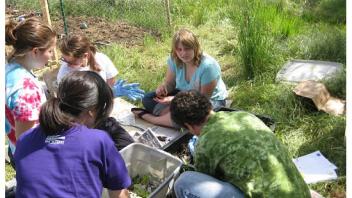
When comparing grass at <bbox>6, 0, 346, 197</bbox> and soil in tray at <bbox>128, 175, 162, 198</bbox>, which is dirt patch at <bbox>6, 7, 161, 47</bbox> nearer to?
grass at <bbox>6, 0, 346, 197</bbox>

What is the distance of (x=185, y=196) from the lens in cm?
238

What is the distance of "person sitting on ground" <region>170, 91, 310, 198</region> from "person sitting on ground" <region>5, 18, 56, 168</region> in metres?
0.83

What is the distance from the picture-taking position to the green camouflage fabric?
84.2 inches

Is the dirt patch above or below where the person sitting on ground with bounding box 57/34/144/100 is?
below

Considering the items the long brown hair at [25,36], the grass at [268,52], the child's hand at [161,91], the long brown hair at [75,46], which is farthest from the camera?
the child's hand at [161,91]

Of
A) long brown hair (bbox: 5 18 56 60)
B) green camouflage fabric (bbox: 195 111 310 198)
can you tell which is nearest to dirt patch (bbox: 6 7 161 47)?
long brown hair (bbox: 5 18 56 60)

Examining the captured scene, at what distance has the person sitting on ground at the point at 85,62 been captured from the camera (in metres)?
3.24

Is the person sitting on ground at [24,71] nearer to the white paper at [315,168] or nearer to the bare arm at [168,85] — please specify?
the bare arm at [168,85]

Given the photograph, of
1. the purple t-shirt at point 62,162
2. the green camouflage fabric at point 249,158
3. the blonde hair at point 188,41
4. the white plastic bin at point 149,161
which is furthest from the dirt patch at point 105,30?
the purple t-shirt at point 62,162

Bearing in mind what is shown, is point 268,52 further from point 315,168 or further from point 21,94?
point 21,94

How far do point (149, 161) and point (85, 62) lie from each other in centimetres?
100

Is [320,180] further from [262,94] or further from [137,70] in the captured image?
[137,70]

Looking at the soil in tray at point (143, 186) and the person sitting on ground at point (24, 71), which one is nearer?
the person sitting on ground at point (24, 71)

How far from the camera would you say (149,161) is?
2900mm
